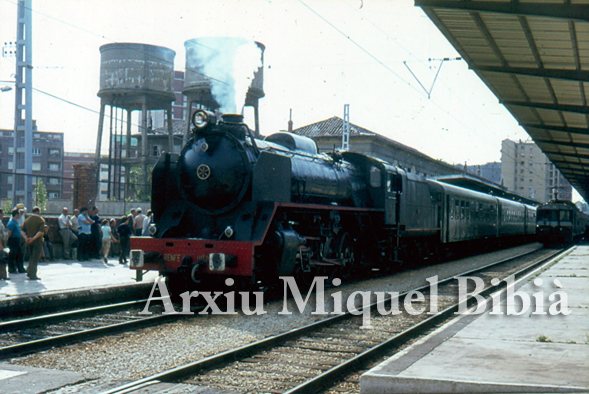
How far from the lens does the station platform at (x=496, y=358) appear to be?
4.57 meters

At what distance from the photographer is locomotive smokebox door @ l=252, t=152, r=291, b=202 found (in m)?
10.4

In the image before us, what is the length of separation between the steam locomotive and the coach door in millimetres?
313

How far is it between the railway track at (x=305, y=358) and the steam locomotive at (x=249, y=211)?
2177 millimetres

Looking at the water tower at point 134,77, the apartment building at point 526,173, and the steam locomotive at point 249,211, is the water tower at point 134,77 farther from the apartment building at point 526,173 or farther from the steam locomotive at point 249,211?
the apartment building at point 526,173

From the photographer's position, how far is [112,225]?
62.3ft

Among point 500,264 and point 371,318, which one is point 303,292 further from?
point 500,264

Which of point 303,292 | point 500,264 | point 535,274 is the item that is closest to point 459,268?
point 500,264

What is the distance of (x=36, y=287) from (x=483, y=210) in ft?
69.0

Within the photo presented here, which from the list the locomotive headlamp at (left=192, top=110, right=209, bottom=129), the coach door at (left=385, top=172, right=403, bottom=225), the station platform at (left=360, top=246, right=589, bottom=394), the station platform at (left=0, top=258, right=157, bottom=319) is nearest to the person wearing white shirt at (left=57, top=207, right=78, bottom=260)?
the station platform at (left=0, top=258, right=157, bottom=319)

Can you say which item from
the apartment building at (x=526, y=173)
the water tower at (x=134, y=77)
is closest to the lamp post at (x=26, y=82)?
the water tower at (x=134, y=77)

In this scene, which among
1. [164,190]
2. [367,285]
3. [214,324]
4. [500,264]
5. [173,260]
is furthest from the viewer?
[500,264]

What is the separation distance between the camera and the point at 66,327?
26.7 feet

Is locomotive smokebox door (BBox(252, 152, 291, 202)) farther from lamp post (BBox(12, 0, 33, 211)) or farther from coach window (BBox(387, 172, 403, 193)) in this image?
lamp post (BBox(12, 0, 33, 211))

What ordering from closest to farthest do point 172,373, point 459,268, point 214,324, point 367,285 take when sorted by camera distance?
point 172,373 < point 214,324 < point 367,285 < point 459,268
